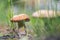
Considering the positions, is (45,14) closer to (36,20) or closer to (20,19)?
(36,20)

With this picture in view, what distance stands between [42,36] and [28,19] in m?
0.17

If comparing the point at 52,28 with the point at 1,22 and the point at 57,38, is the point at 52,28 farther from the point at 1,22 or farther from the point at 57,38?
the point at 1,22

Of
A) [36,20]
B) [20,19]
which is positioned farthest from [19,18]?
[36,20]

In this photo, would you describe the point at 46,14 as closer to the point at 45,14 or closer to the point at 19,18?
the point at 45,14

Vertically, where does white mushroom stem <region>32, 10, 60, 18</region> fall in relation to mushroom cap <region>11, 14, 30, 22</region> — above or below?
above

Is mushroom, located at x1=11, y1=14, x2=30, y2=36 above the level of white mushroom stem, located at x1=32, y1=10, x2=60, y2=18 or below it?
below

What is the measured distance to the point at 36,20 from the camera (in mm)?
968

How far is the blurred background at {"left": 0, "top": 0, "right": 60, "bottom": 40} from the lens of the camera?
97cm

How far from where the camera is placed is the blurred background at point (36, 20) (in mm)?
968

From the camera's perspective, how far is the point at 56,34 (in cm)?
97

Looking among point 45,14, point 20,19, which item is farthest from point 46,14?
point 20,19

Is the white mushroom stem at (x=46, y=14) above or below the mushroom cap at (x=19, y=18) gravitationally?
above

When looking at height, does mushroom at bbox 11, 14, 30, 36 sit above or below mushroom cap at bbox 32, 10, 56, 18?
below

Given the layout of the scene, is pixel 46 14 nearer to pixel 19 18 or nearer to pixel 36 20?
pixel 36 20
